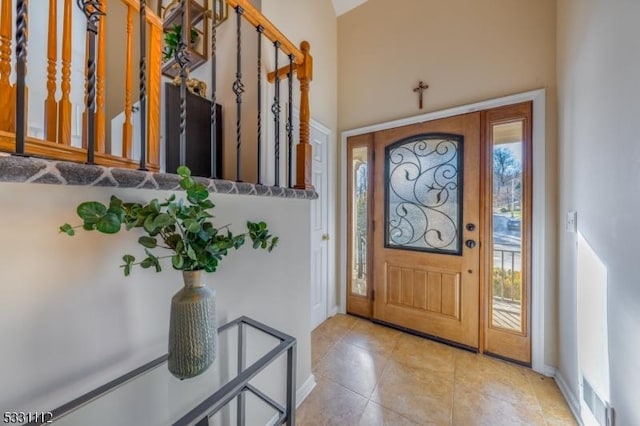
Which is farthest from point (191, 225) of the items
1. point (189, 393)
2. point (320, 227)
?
point (320, 227)

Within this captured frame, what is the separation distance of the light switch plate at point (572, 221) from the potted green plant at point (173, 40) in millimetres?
2949

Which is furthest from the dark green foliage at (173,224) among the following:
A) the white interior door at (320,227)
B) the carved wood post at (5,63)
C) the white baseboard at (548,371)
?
the white baseboard at (548,371)

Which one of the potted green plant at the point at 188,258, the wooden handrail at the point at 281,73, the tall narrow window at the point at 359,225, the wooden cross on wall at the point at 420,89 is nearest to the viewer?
the potted green plant at the point at 188,258

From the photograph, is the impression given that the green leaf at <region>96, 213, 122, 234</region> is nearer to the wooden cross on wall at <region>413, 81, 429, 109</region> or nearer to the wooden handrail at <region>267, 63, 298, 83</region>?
the wooden handrail at <region>267, 63, 298, 83</region>

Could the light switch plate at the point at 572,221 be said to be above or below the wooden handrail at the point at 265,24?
below

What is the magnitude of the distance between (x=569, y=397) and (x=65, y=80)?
10.2 feet

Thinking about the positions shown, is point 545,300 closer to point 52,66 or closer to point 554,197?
point 554,197

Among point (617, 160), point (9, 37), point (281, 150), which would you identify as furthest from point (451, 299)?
point (9, 37)

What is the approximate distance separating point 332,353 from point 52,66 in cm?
236

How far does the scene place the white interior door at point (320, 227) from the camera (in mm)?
2465

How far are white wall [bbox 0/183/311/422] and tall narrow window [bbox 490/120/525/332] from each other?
224cm

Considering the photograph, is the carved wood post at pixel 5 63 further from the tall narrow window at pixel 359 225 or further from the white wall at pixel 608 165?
the tall narrow window at pixel 359 225

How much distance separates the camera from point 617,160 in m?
1.07

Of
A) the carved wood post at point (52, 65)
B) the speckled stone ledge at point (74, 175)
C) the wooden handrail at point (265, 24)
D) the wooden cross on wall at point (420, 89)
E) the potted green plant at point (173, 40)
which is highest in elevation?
the potted green plant at point (173, 40)
